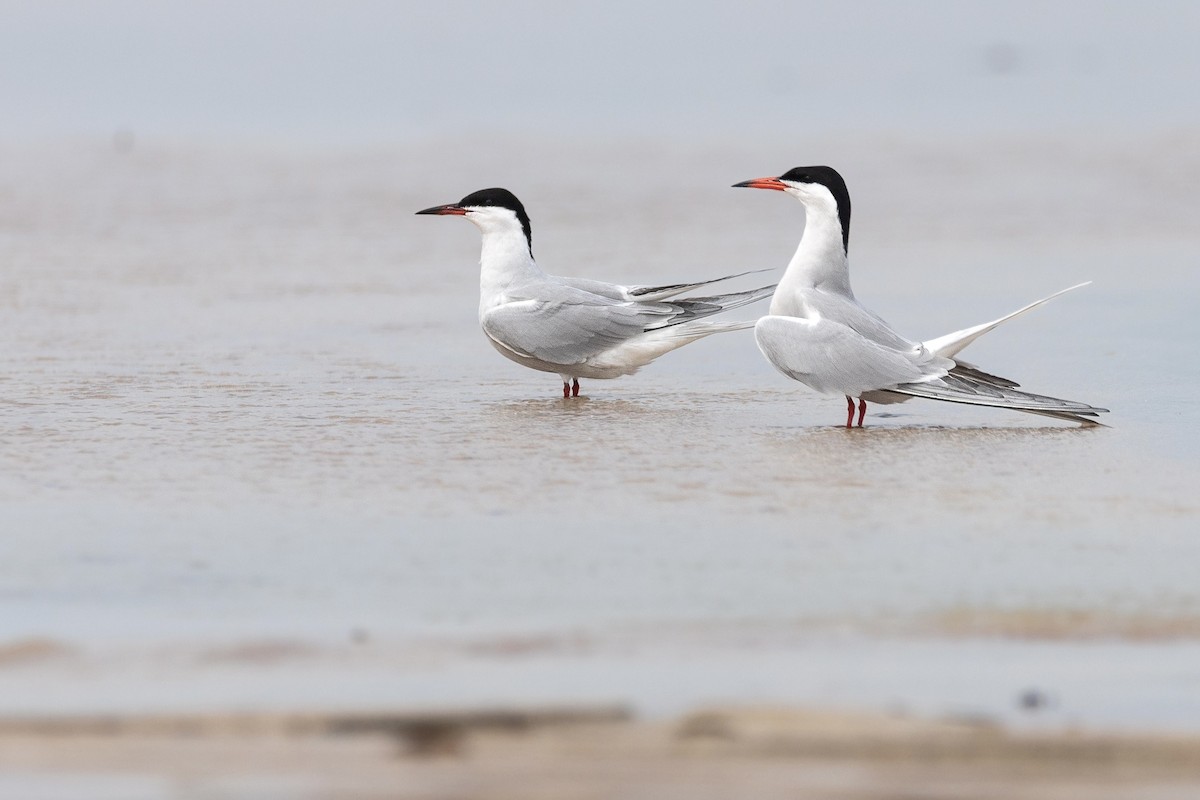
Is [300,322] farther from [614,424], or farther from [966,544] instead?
[966,544]

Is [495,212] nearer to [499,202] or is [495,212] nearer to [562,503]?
[499,202]

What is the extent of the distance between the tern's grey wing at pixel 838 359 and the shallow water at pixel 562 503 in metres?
0.17

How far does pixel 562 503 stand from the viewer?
4605 millimetres

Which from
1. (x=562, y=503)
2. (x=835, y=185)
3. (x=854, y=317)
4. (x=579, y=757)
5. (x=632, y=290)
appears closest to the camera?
(x=579, y=757)

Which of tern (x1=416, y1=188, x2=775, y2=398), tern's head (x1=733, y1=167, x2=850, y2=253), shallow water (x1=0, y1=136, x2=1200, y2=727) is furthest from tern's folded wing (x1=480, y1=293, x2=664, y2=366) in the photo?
tern's head (x1=733, y1=167, x2=850, y2=253)

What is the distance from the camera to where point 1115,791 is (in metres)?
2.77

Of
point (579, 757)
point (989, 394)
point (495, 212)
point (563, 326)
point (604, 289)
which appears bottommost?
point (579, 757)

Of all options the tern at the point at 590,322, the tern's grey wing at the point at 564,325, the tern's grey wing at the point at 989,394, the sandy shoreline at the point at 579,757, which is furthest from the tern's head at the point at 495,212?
the sandy shoreline at the point at 579,757

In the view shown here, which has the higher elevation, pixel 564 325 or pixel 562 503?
pixel 564 325

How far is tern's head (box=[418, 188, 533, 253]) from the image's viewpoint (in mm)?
7305

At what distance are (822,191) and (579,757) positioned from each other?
414cm

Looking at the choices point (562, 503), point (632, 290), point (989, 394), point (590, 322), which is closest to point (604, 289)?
point (632, 290)

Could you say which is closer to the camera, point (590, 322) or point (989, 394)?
point (989, 394)

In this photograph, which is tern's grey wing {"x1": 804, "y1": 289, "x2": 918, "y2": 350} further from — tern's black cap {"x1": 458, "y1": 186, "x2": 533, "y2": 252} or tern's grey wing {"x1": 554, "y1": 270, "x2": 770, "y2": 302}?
tern's black cap {"x1": 458, "y1": 186, "x2": 533, "y2": 252}
